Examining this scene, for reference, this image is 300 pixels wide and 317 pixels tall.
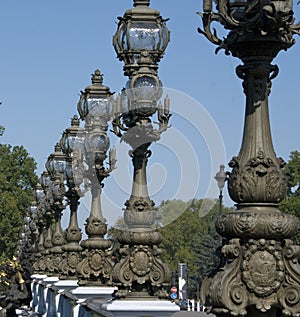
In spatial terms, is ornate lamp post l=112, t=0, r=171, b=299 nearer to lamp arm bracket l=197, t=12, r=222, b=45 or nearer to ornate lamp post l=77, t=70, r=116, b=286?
ornate lamp post l=77, t=70, r=116, b=286

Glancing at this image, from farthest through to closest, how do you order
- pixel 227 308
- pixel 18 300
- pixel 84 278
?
pixel 18 300
pixel 84 278
pixel 227 308

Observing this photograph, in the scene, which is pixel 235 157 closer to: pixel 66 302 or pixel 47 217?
pixel 66 302

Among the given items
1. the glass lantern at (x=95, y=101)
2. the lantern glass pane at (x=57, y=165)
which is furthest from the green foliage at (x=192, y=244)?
the glass lantern at (x=95, y=101)

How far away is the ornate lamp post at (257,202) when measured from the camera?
8.87m

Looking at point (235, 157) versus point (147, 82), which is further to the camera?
point (147, 82)

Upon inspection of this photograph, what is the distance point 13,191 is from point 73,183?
94.6 meters

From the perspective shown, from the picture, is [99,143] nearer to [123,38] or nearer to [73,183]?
[73,183]

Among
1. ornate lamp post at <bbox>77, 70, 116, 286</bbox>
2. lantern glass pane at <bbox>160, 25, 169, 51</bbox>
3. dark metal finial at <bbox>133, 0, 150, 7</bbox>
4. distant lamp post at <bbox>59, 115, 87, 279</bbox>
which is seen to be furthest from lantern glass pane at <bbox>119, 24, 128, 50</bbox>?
distant lamp post at <bbox>59, 115, 87, 279</bbox>

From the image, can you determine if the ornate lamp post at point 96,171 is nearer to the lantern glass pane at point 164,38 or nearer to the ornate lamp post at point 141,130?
the ornate lamp post at point 141,130

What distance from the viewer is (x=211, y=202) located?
1277 centimetres

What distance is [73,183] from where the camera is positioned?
83.4ft

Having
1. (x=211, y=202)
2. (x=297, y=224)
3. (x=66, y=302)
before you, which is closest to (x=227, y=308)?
(x=297, y=224)

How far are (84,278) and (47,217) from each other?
797 inches

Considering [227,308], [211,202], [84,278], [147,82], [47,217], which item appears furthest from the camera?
[47,217]
